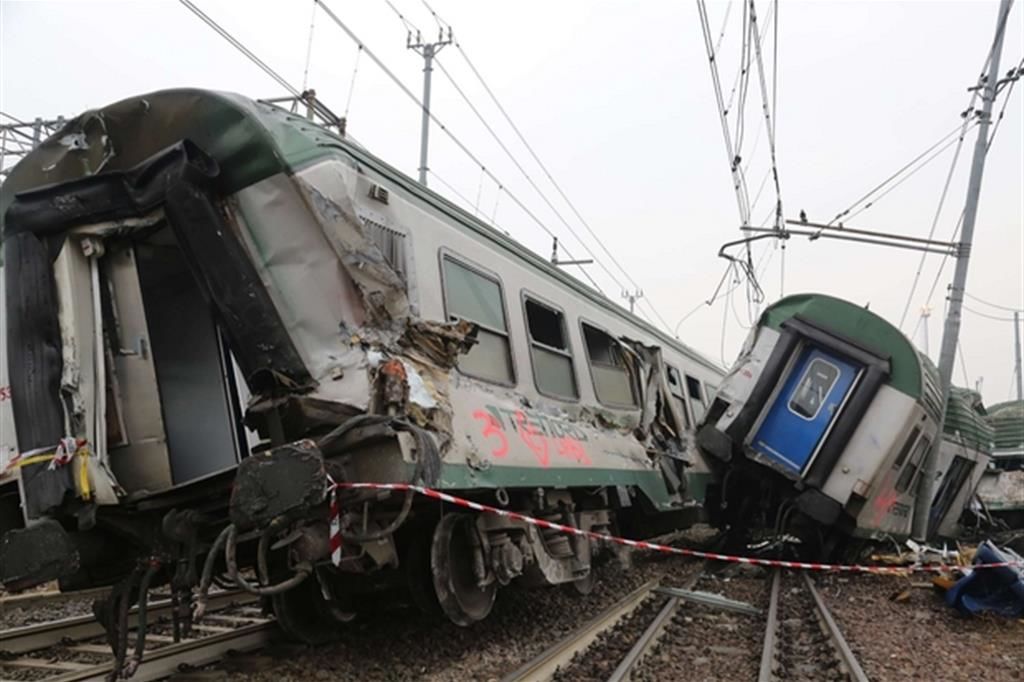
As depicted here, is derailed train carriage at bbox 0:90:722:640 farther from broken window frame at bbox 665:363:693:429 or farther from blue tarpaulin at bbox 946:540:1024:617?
broken window frame at bbox 665:363:693:429

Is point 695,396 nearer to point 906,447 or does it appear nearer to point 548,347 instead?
point 906,447

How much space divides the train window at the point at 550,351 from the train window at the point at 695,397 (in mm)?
5240

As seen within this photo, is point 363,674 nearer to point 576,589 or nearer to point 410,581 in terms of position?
point 410,581

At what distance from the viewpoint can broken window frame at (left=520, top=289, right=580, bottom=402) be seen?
6449 mm

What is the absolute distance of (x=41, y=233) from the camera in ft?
15.3

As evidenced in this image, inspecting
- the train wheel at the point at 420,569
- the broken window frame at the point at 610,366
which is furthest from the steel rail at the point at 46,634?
the broken window frame at the point at 610,366

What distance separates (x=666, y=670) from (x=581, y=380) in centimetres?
269

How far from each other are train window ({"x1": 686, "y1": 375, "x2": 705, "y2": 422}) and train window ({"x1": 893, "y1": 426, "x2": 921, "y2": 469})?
3.06 m

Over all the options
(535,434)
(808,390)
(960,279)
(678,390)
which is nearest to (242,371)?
(535,434)

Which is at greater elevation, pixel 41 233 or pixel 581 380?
pixel 581 380

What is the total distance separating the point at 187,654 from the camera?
548 centimetres

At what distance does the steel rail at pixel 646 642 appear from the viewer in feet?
16.8

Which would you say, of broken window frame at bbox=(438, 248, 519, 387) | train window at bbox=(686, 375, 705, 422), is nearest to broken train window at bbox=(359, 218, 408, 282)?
broken window frame at bbox=(438, 248, 519, 387)

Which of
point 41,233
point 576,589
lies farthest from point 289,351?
point 576,589
